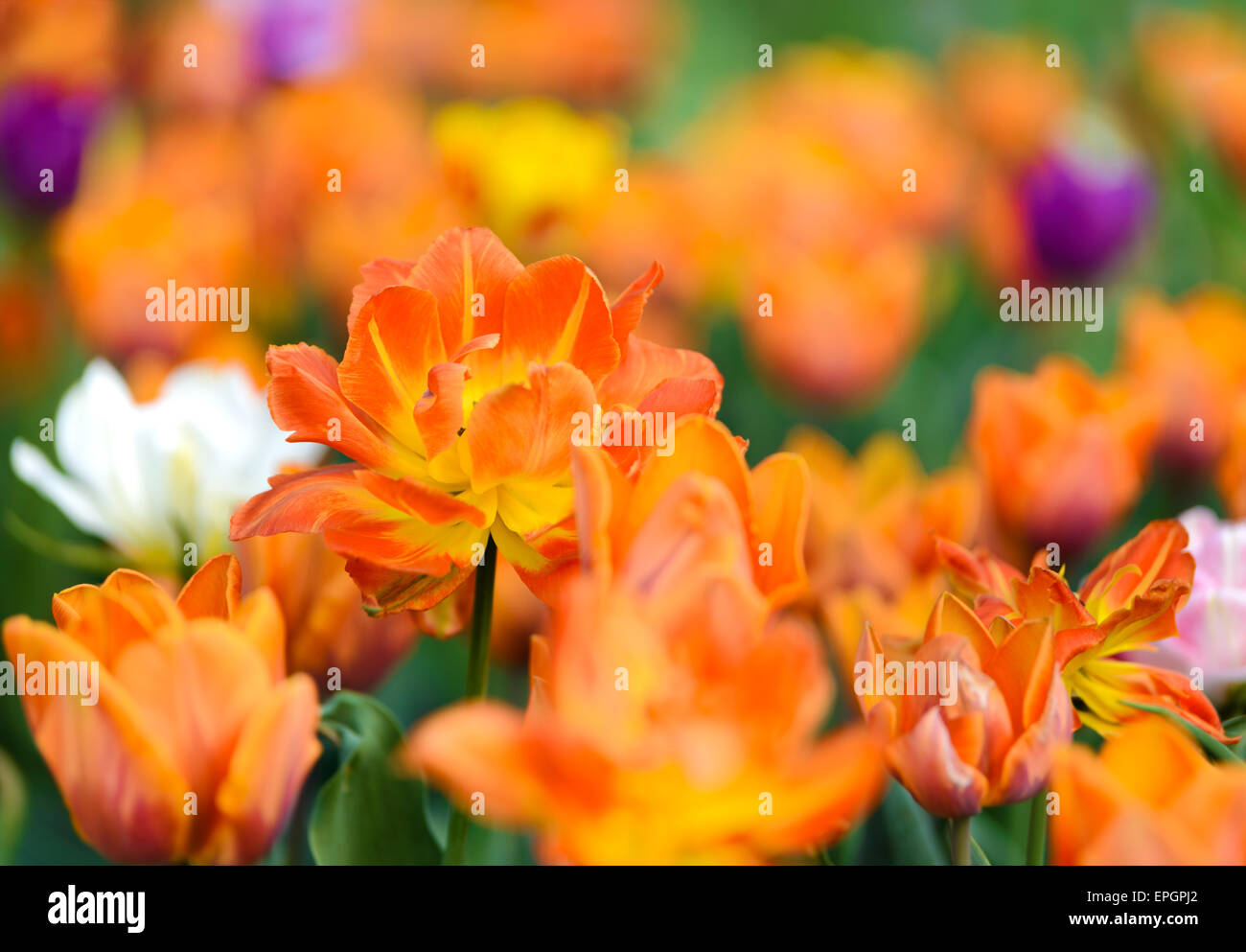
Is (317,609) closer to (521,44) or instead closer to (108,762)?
(108,762)

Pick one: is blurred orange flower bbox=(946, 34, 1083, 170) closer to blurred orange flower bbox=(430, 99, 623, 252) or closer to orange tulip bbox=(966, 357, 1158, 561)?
blurred orange flower bbox=(430, 99, 623, 252)

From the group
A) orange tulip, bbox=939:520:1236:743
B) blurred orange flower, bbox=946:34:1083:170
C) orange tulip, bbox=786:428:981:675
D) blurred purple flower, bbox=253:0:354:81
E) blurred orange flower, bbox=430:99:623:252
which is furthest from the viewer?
blurred orange flower, bbox=946:34:1083:170

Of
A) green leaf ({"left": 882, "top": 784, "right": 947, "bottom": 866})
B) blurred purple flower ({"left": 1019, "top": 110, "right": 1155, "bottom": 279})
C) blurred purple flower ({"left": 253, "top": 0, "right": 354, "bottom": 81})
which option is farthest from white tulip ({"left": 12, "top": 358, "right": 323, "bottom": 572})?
blurred purple flower ({"left": 253, "top": 0, "right": 354, "bottom": 81})

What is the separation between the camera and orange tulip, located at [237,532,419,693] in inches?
16.8

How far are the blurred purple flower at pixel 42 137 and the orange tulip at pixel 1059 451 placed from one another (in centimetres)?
66

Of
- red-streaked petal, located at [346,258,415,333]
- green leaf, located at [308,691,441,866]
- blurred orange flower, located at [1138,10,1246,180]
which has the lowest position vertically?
green leaf, located at [308,691,441,866]

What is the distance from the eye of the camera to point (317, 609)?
1.41 ft

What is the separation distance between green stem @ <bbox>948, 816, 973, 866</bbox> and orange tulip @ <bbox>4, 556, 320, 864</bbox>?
17 centimetres

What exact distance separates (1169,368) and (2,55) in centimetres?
85

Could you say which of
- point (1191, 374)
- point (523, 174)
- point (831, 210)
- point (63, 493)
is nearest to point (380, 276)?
point (63, 493)

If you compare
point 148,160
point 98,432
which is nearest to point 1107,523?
point 98,432

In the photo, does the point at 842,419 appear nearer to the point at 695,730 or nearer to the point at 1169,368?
the point at 1169,368

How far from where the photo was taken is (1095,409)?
0.60m

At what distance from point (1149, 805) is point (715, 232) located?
29.5 inches
